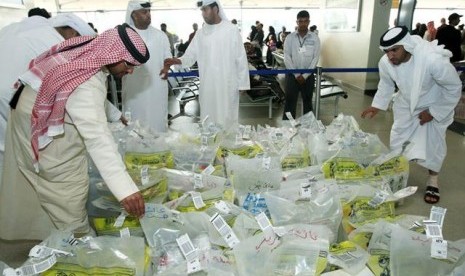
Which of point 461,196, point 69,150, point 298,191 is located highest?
point 69,150

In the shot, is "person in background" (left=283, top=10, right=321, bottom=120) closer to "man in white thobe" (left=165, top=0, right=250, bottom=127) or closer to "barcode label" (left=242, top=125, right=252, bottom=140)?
"man in white thobe" (left=165, top=0, right=250, bottom=127)

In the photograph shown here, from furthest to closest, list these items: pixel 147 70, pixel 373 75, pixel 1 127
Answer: pixel 373 75, pixel 147 70, pixel 1 127

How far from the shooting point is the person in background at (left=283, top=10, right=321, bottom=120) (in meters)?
4.04

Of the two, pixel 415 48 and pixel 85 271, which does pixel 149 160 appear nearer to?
pixel 85 271

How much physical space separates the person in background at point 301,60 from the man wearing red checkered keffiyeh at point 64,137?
2.94 metres

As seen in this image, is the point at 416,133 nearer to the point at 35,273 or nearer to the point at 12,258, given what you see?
the point at 35,273

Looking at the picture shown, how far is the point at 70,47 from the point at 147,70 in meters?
1.59

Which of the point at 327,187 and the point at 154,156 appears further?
the point at 154,156

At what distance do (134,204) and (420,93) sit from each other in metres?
1.98

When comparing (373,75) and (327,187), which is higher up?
(327,187)

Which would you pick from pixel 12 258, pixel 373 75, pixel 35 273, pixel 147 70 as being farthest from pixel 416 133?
pixel 373 75

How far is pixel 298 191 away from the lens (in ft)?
5.05

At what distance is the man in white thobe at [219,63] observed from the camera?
119 inches

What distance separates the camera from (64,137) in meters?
1.39
